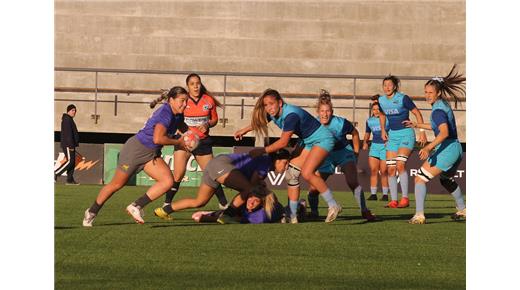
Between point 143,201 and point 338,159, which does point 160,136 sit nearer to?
point 143,201

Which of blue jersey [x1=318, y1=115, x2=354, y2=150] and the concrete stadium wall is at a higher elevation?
the concrete stadium wall

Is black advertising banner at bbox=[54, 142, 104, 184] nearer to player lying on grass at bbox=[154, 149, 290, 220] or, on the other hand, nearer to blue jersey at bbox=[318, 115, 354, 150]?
blue jersey at bbox=[318, 115, 354, 150]

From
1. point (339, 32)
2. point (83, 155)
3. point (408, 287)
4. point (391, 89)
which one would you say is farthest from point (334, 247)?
point (339, 32)

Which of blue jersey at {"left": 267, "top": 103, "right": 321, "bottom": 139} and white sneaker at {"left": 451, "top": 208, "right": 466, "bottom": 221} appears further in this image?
white sneaker at {"left": 451, "top": 208, "right": 466, "bottom": 221}

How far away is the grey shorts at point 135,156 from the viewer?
13.0 m

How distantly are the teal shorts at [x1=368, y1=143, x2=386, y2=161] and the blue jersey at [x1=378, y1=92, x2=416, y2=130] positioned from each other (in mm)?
2682

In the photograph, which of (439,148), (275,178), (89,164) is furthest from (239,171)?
(89,164)

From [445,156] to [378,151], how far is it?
7453 mm

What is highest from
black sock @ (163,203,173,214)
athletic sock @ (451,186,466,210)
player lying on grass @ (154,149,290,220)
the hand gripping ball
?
the hand gripping ball

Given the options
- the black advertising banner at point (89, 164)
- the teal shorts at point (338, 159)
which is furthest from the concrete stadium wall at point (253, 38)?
the teal shorts at point (338, 159)

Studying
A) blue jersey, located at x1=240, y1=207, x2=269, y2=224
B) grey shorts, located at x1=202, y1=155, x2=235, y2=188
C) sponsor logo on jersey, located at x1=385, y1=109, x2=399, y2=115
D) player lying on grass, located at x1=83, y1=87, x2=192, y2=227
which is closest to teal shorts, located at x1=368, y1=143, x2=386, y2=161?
sponsor logo on jersey, located at x1=385, y1=109, x2=399, y2=115

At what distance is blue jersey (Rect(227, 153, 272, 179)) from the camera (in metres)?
13.7
